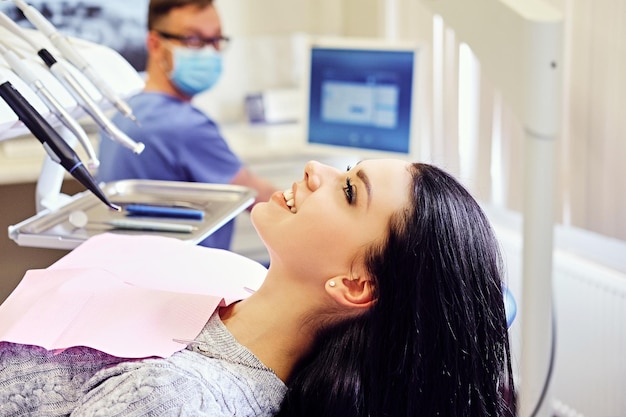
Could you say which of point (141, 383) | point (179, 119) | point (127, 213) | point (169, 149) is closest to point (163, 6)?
point (179, 119)

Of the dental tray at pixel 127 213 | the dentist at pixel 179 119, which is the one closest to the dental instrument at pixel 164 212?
the dental tray at pixel 127 213

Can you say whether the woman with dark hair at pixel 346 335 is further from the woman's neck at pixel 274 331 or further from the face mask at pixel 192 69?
the face mask at pixel 192 69

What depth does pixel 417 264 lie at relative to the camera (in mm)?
869

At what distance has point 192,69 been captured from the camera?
7.90 feet

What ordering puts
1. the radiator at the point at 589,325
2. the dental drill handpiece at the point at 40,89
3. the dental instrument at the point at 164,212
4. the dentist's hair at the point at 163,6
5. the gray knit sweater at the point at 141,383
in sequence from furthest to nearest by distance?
the dentist's hair at the point at 163,6 → the radiator at the point at 589,325 → the dental instrument at the point at 164,212 → the dental drill handpiece at the point at 40,89 → the gray knit sweater at the point at 141,383

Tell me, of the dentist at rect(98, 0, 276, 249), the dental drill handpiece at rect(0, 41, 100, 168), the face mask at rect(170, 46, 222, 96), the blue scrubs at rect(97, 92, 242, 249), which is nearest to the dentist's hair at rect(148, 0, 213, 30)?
the dentist at rect(98, 0, 276, 249)

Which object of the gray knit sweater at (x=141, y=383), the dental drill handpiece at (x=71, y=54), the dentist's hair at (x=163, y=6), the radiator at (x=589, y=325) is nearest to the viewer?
the gray knit sweater at (x=141, y=383)

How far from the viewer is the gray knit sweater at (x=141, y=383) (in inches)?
31.3

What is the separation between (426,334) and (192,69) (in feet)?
5.65

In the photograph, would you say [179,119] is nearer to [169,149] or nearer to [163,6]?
[169,149]

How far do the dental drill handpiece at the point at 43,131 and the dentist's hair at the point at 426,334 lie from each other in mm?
346

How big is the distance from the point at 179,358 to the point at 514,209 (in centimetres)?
170

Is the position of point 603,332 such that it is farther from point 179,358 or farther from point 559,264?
point 179,358

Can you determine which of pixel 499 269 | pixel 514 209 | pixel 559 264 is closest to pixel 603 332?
pixel 559 264
